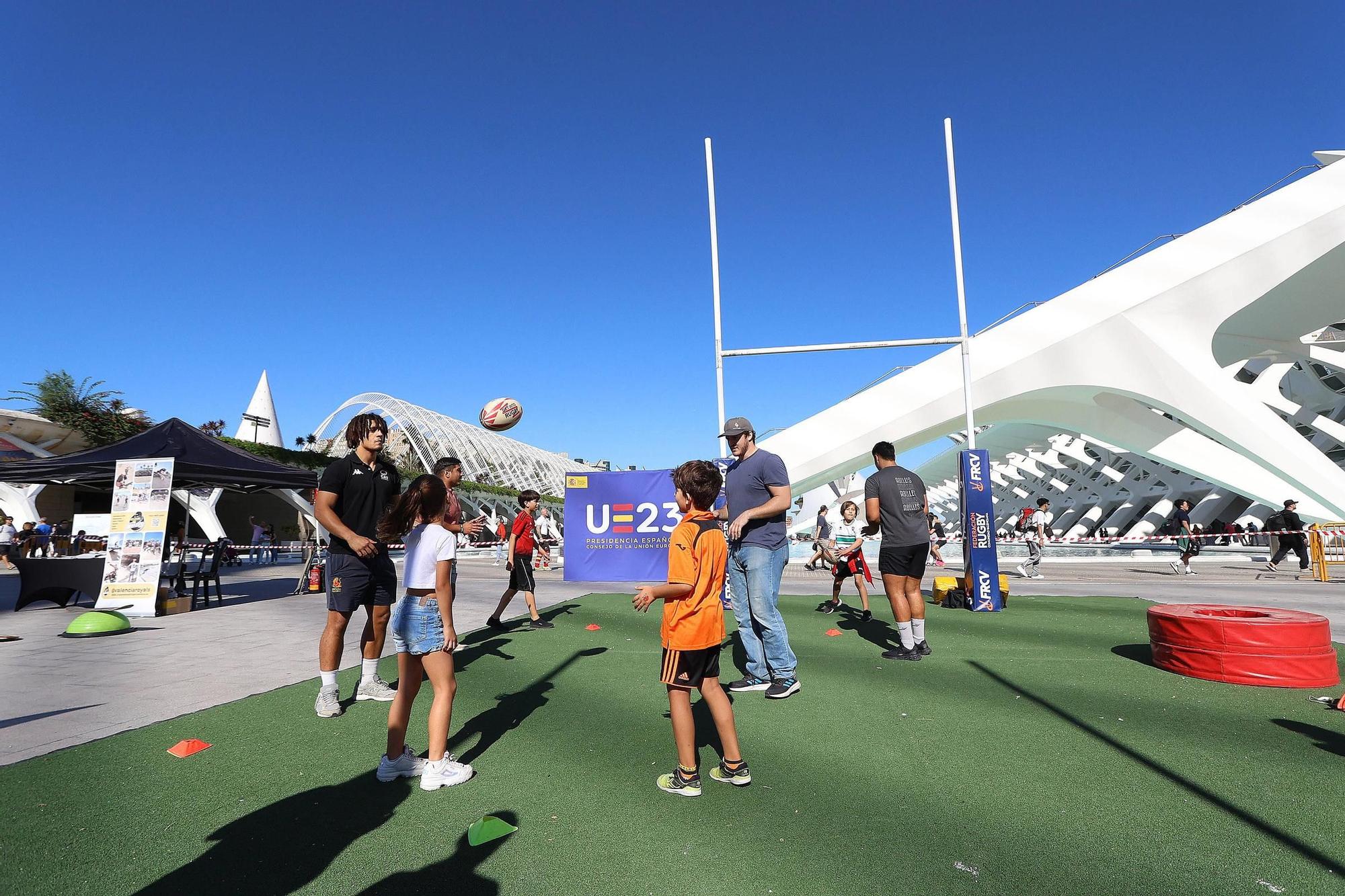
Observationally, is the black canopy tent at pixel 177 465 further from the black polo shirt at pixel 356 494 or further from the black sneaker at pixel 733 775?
the black sneaker at pixel 733 775

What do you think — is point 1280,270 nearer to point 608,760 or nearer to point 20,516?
point 608,760

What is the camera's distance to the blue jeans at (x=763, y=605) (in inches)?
174

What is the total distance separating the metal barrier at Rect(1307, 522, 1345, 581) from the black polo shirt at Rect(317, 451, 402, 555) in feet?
51.5

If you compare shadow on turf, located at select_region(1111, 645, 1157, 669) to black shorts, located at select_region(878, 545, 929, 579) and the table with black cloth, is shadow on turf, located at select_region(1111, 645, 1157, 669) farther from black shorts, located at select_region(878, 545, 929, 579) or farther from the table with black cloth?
the table with black cloth

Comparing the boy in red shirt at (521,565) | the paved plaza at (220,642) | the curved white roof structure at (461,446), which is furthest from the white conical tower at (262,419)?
the boy in red shirt at (521,565)

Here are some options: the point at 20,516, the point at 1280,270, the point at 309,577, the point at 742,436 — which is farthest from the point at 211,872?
the point at 20,516

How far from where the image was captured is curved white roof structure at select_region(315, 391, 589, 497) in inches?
2201

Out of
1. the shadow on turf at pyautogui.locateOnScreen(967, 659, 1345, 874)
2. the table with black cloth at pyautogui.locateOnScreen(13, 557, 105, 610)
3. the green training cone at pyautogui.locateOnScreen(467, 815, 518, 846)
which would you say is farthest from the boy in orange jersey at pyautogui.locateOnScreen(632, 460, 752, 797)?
the table with black cloth at pyautogui.locateOnScreen(13, 557, 105, 610)

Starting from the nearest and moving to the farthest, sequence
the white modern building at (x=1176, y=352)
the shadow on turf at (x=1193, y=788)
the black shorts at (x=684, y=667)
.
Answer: the shadow on turf at (x=1193, y=788), the black shorts at (x=684, y=667), the white modern building at (x=1176, y=352)

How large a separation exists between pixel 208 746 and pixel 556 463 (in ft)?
256

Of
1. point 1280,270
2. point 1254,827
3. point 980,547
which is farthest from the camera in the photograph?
point 1280,270

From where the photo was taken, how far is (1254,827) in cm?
243

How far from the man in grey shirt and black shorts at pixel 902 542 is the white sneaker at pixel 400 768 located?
3715 millimetres

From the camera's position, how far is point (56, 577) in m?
9.94
